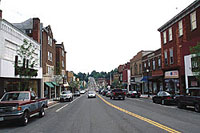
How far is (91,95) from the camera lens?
39.8 metres

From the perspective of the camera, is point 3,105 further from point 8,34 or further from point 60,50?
point 60,50

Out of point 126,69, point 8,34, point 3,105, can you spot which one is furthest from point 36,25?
point 126,69

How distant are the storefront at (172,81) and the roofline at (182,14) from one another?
8105 mm

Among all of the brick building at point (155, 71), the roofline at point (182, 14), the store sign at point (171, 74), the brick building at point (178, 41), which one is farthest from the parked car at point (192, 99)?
the brick building at point (155, 71)

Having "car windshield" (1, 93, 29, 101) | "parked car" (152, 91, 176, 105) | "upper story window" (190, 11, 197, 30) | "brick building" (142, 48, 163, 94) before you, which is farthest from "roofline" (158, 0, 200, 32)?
"car windshield" (1, 93, 29, 101)

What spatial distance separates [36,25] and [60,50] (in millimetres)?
18045

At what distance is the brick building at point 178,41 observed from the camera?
25.9 meters

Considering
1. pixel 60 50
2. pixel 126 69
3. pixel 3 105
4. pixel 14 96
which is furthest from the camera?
pixel 126 69

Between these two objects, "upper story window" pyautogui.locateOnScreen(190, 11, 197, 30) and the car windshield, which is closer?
the car windshield

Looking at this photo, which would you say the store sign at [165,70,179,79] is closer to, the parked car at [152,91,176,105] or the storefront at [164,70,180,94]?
the storefront at [164,70,180,94]

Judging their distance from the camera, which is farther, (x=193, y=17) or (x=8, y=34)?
(x=193, y=17)

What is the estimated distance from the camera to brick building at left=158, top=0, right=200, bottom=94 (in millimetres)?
25948

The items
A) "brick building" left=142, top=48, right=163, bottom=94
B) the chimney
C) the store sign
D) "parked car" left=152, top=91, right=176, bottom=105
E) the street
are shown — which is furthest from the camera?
"brick building" left=142, top=48, right=163, bottom=94

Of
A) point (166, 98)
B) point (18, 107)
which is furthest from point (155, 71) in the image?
point (18, 107)
